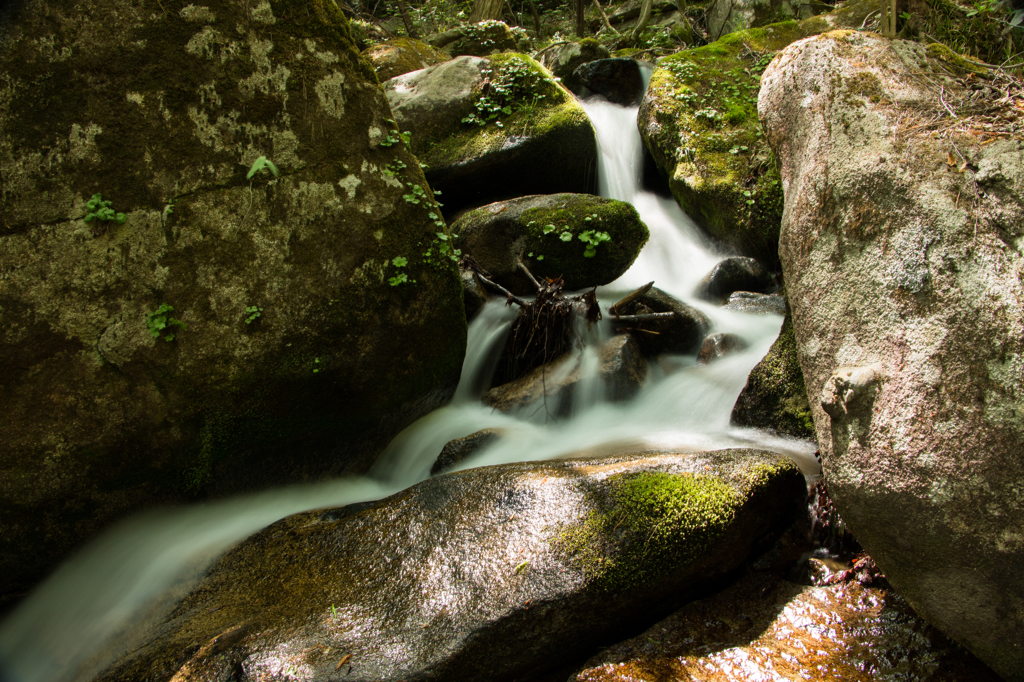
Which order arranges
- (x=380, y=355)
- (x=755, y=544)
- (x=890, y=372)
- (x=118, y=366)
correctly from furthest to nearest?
(x=380, y=355)
(x=118, y=366)
(x=755, y=544)
(x=890, y=372)

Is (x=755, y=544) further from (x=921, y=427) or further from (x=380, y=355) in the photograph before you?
(x=380, y=355)

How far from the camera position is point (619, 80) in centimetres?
979

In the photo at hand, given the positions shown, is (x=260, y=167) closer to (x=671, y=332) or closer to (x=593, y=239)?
(x=593, y=239)

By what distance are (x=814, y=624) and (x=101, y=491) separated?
3.69m

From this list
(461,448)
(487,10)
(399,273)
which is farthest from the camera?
(487,10)

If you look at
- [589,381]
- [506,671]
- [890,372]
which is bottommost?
[589,381]

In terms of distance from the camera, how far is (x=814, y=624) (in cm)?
225

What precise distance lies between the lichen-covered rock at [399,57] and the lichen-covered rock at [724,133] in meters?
4.03

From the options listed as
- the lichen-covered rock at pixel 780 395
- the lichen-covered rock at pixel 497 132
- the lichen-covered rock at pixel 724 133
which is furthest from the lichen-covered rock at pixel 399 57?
the lichen-covered rock at pixel 780 395

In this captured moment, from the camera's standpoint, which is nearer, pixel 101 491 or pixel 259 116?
pixel 101 491

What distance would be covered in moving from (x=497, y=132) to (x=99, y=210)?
5069 millimetres

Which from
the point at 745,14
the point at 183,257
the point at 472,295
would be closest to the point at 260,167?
the point at 183,257

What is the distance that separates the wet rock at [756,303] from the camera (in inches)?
222

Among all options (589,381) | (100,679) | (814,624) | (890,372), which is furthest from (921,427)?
(100,679)
